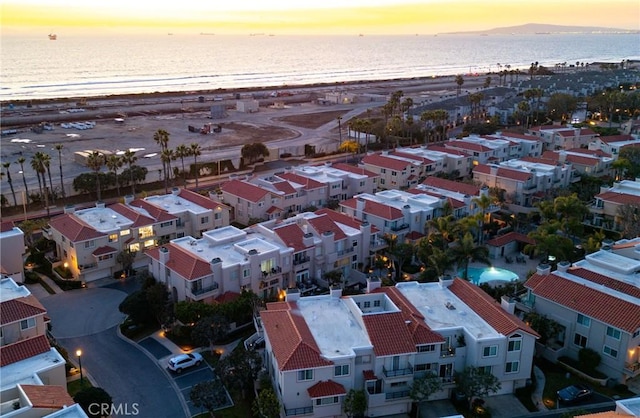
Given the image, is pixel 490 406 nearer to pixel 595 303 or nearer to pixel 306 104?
pixel 595 303

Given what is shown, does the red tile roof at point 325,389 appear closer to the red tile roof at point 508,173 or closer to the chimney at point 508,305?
the chimney at point 508,305

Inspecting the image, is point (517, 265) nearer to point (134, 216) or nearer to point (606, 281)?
point (606, 281)

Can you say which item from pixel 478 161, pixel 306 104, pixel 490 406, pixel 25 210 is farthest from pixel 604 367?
pixel 306 104

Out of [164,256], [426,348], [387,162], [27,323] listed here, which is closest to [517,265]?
[426,348]

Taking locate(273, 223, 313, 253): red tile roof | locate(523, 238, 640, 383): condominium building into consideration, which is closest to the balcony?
locate(273, 223, 313, 253): red tile roof

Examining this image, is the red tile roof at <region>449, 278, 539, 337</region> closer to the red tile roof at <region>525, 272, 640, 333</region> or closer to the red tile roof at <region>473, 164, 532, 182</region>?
the red tile roof at <region>525, 272, 640, 333</region>

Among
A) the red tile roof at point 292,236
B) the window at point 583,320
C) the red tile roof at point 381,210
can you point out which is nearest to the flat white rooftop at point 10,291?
the red tile roof at point 292,236
